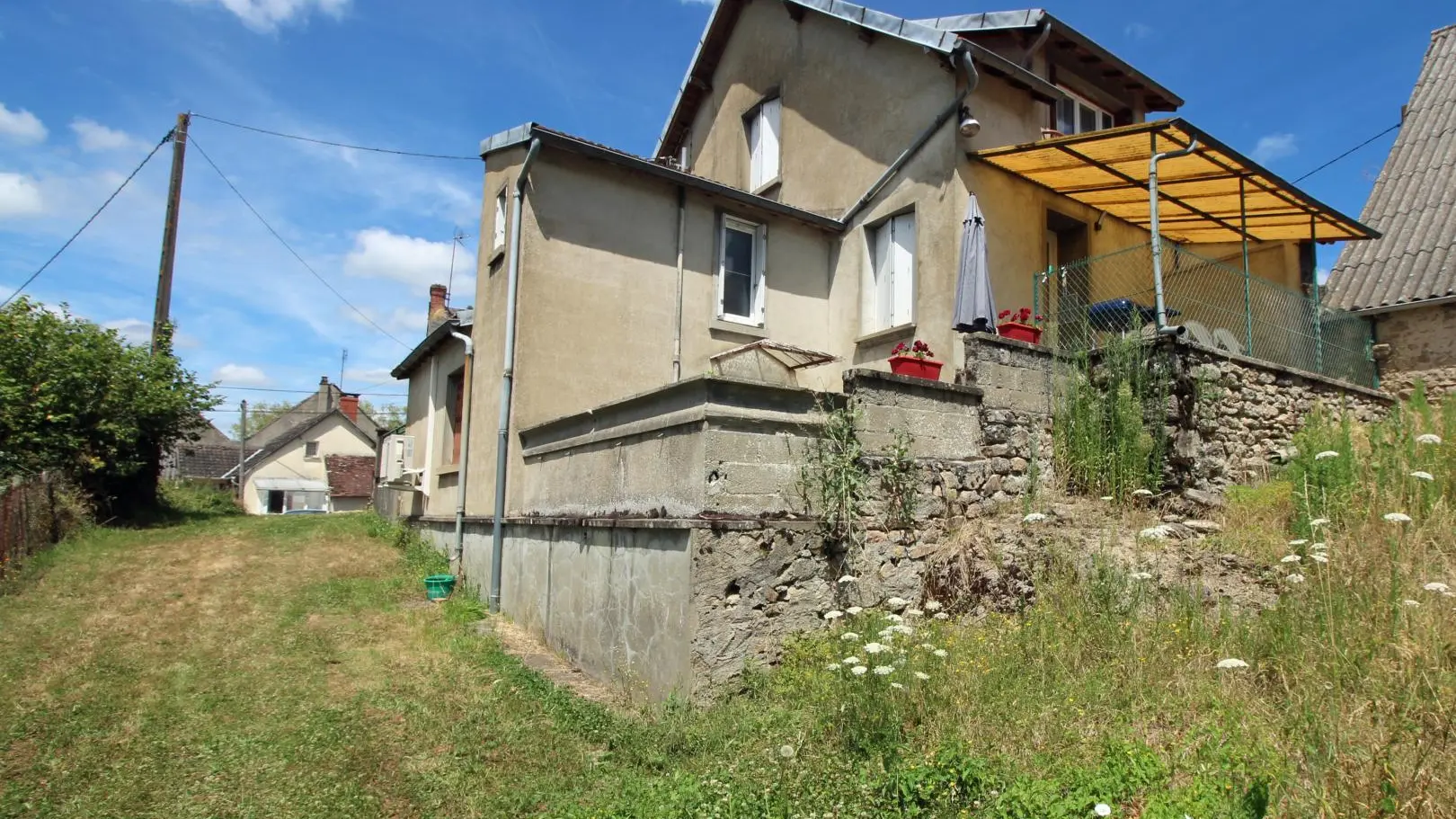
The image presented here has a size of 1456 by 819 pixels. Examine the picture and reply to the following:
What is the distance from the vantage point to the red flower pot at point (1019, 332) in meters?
8.70

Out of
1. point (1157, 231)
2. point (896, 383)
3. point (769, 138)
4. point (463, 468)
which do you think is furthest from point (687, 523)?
point (769, 138)

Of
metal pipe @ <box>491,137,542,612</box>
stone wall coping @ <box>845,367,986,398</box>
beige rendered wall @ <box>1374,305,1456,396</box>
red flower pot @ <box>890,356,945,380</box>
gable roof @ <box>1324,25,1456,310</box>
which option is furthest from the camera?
gable roof @ <box>1324,25,1456,310</box>

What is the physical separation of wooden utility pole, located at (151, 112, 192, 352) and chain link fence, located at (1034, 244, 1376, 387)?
1635 cm

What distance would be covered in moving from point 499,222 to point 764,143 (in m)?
5.27

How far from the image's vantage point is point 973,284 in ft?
29.8

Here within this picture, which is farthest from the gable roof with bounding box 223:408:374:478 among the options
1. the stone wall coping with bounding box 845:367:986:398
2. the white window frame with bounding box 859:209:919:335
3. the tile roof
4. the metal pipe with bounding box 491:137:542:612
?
the stone wall coping with bounding box 845:367:986:398

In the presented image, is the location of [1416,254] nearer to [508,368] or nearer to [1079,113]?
[1079,113]

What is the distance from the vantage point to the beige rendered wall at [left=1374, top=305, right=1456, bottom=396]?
1138 cm

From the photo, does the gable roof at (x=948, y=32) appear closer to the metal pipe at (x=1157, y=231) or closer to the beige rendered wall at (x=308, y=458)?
the metal pipe at (x=1157, y=231)

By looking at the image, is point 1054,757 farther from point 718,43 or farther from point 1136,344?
point 718,43

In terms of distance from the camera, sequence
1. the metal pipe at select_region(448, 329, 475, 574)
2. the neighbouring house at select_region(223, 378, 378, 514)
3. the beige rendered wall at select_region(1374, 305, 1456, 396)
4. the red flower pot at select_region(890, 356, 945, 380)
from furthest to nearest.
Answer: the neighbouring house at select_region(223, 378, 378, 514)
the beige rendered wall at select_region(1374, 305, 1456, 396)
the metal pipe at select_region(448, 329, 475, 574)
the red flower pot at select_region(890, 356, 945, 380)

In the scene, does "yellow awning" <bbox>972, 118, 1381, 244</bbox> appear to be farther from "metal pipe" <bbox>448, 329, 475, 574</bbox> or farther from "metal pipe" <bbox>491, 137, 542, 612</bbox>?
"metal pipe" <bbox>448, 329, 475, 574</bbox>

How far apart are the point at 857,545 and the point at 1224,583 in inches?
107

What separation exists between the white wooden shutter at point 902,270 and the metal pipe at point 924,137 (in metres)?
0.56
